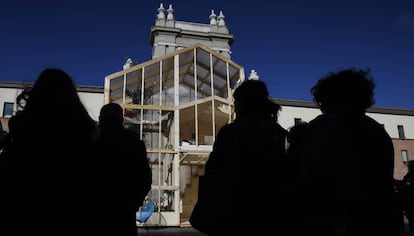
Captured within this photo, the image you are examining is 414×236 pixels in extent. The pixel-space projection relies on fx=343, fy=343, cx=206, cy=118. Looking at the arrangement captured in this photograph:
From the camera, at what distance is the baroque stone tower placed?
2634cm

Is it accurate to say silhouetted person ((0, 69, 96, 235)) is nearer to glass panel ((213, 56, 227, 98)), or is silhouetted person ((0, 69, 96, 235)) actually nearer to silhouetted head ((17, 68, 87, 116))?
silhouetted head ((17, 68, 87, 116))

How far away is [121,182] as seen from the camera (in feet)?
7.01

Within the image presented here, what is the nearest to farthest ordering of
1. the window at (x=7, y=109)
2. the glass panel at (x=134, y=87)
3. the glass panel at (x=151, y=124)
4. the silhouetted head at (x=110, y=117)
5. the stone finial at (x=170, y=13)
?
1. the silhouetted head at (x=110, y=117)
2. the glass panel at (x=134, y=87)
3. the glass panel at (x=151, y=124)
4. the window at (x=7, y=109)
5. the stone finial at (x=170, y=13)

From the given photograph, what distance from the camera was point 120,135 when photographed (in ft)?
8.97

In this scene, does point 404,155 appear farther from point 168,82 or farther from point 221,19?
point 168,82

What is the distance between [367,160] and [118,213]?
1.44 meters

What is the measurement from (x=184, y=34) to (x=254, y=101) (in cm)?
2604

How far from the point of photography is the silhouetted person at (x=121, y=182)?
1905 millimetres

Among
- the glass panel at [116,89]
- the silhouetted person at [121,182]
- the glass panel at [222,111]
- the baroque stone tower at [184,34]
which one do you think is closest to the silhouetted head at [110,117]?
the silhouetted person at [121,182]

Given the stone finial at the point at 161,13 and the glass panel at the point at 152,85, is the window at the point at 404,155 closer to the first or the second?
the stone finial at the point at 161,13

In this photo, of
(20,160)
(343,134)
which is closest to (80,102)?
(20,160)

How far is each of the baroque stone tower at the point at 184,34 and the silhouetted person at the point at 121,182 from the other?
2414 cm

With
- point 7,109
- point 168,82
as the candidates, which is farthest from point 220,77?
point 7,109

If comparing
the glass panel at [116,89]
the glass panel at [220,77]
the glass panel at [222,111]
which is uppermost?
the glass panel at [220,77]
